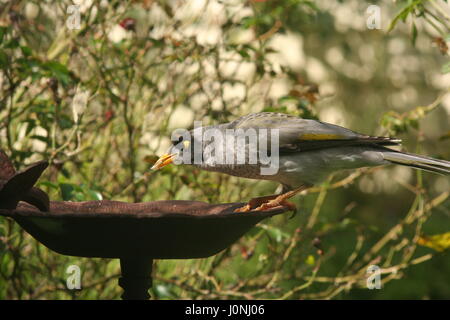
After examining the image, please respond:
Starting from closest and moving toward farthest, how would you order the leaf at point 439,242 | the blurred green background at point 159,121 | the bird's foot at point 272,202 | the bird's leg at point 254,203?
the bird's leg at point 254,203
the bird's foot at point 272,202
the blurred green background at point 159,121
the leaf at point 439,242

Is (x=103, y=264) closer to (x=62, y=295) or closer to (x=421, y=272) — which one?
(x=62, y=295)

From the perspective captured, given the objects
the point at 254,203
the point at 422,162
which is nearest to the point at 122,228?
the point at 254,203

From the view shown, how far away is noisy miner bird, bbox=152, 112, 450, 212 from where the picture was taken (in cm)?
334

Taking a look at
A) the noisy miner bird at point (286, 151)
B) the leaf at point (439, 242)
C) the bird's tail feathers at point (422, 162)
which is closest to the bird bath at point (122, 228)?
the noisy miner bird at point (286, 151)

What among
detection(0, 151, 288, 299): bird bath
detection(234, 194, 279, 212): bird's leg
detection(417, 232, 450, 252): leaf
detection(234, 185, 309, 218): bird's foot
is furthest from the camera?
detection(417, 232, 450, 252): leaf

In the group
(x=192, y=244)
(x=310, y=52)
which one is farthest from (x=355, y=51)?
(x=192, y=244)

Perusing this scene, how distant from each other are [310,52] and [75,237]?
20.3 ft

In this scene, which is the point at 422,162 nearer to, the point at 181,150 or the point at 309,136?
the point at 309,136

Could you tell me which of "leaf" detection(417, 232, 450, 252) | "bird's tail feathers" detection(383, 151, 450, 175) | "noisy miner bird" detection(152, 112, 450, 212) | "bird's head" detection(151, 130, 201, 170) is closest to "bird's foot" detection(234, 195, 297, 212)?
"noisy miner bird" detection(152, 112, 450, 212)

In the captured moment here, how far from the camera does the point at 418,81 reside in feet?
26.6

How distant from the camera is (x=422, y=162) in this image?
3227 mm

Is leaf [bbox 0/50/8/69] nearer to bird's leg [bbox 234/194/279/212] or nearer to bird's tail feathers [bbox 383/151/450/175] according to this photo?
bird's leg [bbox 234/194/279/212]

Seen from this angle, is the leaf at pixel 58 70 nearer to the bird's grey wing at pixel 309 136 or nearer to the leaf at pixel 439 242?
the bird's grey wing at pixel 309 136

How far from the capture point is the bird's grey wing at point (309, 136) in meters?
3.37
